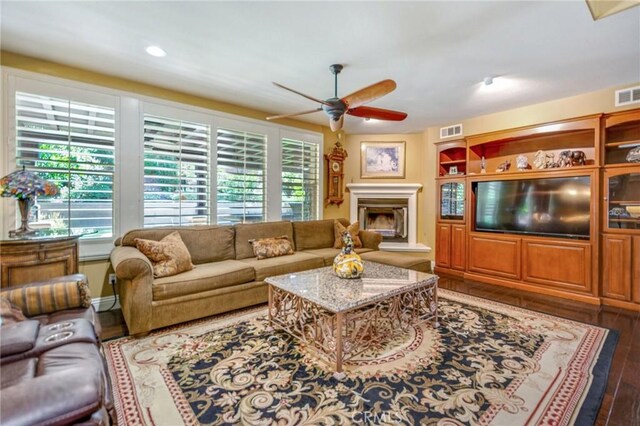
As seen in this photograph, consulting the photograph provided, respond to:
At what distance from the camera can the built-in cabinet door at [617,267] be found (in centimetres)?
346

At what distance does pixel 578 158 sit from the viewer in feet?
12.7

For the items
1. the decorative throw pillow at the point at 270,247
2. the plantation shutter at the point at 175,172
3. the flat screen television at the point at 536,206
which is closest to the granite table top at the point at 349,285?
the decorative throw pillow at the point at 270,247

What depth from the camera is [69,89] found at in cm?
307

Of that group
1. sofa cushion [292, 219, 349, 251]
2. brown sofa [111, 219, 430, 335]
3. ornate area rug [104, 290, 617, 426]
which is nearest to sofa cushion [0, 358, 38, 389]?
ornate area rug [104, 290, 617, 426]

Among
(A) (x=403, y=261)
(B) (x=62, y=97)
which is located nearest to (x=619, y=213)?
(A) (x=403, y=261)

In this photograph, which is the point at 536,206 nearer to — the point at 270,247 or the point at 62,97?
the point at 270,247

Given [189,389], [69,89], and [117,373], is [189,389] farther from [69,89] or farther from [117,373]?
[69,89]

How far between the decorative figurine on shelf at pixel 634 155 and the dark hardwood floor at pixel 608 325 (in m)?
1.75

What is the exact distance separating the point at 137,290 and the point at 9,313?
1027 millimetres

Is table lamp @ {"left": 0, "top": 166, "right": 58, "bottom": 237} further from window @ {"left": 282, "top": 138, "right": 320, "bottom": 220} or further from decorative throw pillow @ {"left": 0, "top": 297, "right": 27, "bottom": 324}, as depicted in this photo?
window @ {"left": 282, "top": 138, "right": 320, "bottom": 220}

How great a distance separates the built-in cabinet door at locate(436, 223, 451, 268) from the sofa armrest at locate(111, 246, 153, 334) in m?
4.48

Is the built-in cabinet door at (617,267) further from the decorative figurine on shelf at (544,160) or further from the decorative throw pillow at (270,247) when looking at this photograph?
the decorative throw pillow at (270,247)

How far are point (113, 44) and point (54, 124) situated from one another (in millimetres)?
1092

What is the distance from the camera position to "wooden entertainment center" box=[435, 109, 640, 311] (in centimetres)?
351
